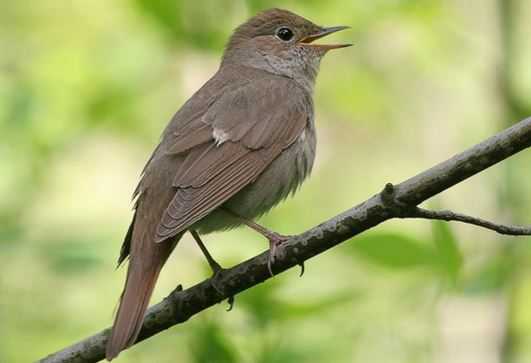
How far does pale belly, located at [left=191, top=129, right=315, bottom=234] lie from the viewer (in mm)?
5547

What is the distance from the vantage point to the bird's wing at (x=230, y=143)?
5.14 metres

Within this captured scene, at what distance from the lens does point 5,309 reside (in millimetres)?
6008

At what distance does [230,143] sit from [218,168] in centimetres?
26

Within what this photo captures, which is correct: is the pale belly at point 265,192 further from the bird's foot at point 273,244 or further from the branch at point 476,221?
the branch at point 476,221

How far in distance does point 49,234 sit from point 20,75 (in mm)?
1414

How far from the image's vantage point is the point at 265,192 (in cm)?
556

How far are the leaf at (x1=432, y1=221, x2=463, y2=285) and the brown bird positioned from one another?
0.74 meters

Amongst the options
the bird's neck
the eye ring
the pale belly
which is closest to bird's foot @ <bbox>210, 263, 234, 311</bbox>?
the pale belly

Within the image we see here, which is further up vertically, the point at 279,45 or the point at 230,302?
the point at 279,45

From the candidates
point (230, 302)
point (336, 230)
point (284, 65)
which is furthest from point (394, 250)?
point (284, 65)

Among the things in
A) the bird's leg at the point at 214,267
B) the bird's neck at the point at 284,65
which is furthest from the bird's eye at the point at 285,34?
the bird's leg at the point at 214,267

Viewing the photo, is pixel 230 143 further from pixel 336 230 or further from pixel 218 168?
pixel 336 230

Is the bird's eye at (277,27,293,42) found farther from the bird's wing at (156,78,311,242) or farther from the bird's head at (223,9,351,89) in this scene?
the bird's wing at (156,78,311,242)

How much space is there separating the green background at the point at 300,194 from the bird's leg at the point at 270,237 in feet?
0.65
